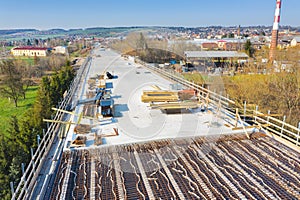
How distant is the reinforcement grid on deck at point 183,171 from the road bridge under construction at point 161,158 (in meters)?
0.02

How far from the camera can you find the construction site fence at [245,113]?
7.08 meters

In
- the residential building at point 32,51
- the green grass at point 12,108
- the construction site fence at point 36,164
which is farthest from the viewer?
the residential building at point 32,51

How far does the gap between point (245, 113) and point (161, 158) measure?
5.02 metres

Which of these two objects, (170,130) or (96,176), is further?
(170,130)

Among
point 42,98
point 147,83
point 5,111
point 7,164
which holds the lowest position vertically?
point 5,111

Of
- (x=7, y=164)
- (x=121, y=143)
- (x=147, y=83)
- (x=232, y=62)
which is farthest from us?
(x=232, y=62)

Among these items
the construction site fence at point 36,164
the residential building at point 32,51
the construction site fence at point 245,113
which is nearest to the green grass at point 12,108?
the construction site fence at point 245,113

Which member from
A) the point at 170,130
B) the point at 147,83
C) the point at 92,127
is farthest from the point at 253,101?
the point at 92,127

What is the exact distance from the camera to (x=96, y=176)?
4.86m

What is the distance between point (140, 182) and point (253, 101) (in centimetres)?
1298

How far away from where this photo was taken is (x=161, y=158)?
561 cm

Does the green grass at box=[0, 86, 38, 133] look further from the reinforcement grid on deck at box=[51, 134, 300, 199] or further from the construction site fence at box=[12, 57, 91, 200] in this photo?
the reinforcement grid on deck at box=[51, 134, 300, 199]

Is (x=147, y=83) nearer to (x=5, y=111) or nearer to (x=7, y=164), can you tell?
(x=7, y=164)

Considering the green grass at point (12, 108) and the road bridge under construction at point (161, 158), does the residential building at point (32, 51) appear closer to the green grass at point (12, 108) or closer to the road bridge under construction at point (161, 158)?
the green grass at point (12, 108)
